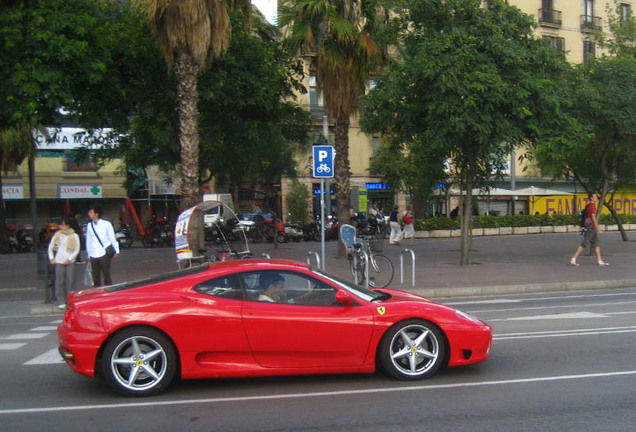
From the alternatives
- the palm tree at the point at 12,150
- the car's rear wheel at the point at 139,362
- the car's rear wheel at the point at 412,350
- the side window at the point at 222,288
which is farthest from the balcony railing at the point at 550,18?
the car's rear wheel at the point at 139,362

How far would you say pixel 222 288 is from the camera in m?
6.25

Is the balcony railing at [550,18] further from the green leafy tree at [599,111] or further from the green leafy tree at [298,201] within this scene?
the green leafy tree at [599,111]

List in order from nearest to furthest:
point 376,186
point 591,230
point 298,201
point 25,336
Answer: point 25,336 < point 591,230 < point 298,201 < point 376,186

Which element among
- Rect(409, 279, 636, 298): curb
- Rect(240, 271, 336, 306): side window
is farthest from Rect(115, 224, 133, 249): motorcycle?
Rect(240, 271, 336, 306): side window

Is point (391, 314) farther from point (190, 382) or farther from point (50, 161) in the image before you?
point (50, 161)

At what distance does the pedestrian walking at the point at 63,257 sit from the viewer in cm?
1218

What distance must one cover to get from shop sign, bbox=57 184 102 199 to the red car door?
120 ft

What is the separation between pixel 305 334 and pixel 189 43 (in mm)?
12155

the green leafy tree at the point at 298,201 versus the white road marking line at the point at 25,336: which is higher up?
the green leafy tree at the point at 298,201

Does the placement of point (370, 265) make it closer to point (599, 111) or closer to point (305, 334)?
point (305, 334)

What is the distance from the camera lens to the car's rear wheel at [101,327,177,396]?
5.91 m

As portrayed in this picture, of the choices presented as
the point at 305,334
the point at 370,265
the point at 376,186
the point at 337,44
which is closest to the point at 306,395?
the point at 305,334

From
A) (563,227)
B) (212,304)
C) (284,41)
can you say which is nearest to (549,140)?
(284,41)

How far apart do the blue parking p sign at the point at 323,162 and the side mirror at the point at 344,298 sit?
7.66 metres
